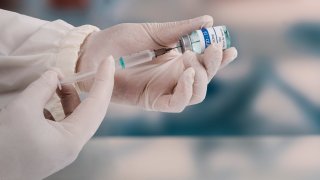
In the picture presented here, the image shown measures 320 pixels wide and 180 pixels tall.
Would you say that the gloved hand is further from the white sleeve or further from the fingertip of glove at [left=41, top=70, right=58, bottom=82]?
the fingertip of glove at [left=41, top=70, right=58, bottom=82]

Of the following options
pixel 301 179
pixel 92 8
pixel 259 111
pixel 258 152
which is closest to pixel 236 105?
pixel 259 111

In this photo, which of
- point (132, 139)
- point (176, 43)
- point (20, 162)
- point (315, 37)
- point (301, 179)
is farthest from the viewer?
point (132, 139)

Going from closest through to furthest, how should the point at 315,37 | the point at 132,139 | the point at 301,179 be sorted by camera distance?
the point at 301,179
the point at 315,37
the point at 132,139

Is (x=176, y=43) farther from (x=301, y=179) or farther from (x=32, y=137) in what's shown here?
(x=301, y=179)

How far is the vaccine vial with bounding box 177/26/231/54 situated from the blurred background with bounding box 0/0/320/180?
29.0 inches

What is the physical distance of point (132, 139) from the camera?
179 centimetres

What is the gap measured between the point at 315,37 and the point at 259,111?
0.39 meters

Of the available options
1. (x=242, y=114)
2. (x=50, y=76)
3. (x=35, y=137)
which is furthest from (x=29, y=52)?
(x=242, y=114)

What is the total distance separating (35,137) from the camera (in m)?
0.75

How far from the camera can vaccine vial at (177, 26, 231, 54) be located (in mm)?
976

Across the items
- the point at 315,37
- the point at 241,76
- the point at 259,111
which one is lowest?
the point at 259,111

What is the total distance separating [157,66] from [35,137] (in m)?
0.47

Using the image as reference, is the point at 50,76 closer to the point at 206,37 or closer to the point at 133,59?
the point at 133,59

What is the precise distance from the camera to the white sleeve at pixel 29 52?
41.1 inches
